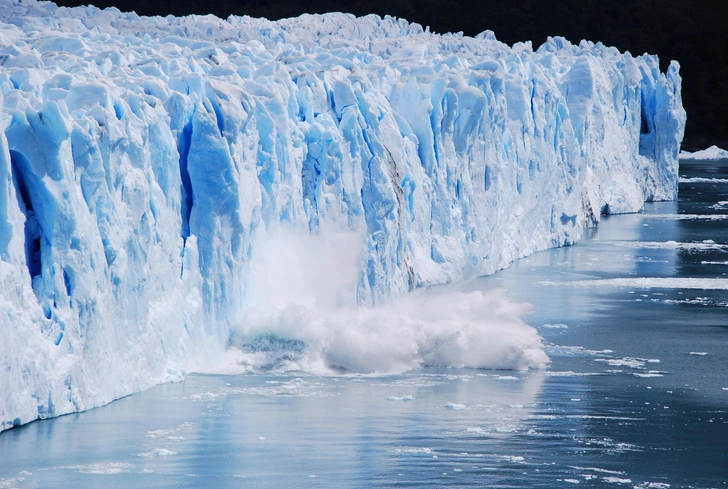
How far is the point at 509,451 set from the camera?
8.31 metres

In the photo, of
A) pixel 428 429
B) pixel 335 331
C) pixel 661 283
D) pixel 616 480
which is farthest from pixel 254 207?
pixel 661 283

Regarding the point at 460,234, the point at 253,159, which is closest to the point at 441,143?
the point at 460,234

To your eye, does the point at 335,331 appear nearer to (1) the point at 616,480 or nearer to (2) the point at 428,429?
(2) the point at 428,429

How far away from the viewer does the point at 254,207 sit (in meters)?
11.0

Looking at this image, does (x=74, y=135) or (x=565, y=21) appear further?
(x=565, y=21)

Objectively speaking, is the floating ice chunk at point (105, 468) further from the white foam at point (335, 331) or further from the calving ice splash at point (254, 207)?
the white foam at point (335, 331)

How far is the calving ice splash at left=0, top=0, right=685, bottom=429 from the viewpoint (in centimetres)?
847

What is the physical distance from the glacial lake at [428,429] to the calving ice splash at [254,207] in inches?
16.4

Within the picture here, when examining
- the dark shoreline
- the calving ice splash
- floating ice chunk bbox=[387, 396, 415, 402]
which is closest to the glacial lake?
floating ice chunk bbox=[387, 396, 415, 402]

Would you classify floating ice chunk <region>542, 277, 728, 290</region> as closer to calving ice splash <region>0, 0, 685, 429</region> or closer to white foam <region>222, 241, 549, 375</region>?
calving ice splash <region>0, 0, 685, 429</region>

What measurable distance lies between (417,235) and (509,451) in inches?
283

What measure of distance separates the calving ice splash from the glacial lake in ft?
1.37

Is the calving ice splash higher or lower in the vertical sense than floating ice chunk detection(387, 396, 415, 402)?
higher

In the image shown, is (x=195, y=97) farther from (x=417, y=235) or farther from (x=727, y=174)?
(x=727, y=174)
